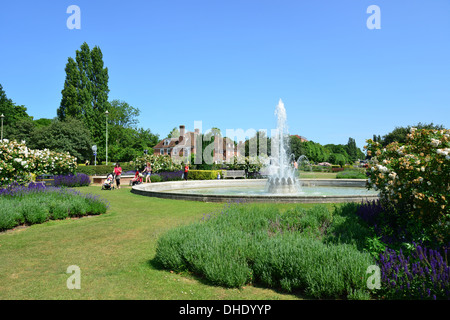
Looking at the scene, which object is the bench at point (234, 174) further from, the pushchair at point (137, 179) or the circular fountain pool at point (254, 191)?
the pushchair at point (137, 179)

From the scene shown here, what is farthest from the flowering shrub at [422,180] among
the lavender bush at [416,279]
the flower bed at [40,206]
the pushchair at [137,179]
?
the pushchair at [137,179]

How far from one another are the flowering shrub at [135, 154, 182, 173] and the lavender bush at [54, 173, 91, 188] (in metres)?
7.79

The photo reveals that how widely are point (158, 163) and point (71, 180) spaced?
1040 cm

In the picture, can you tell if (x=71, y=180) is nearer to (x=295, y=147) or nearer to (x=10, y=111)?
(x=10, y=111)

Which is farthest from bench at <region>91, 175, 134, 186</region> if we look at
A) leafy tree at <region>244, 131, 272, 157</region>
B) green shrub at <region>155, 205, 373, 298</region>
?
leafy tree at <region>244, 131, 272, 157</region>

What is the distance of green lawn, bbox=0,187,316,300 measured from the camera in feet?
14.0

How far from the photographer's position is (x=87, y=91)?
2044 inches

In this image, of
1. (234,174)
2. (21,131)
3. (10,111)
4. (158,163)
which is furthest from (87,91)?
(234,174)

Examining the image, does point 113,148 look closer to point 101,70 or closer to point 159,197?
point 101,70

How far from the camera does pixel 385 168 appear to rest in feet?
17.8

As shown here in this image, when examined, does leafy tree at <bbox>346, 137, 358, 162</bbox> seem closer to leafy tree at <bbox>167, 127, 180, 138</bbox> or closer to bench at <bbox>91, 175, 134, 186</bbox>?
leafy tree at <bbox>167, 127, 180, 138</bbox>

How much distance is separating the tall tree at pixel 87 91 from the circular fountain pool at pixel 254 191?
Result: 3647 cm

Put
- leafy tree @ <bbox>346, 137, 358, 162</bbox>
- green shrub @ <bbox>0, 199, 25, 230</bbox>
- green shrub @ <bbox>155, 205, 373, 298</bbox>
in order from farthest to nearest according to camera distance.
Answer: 1. leafy tree @ <bbox>346, 137, 358, 162</bbox>
2. green shrub @ <bbox>0, 199, 25, 230</bbox>
3. green shrub @ <bbox>155, 205, 373, 298</bbox>

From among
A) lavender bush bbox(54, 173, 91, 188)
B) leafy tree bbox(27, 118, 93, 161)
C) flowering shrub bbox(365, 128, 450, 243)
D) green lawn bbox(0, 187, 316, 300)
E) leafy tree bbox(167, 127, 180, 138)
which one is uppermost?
leafy tree bbox(167, 127, 180, 138)
